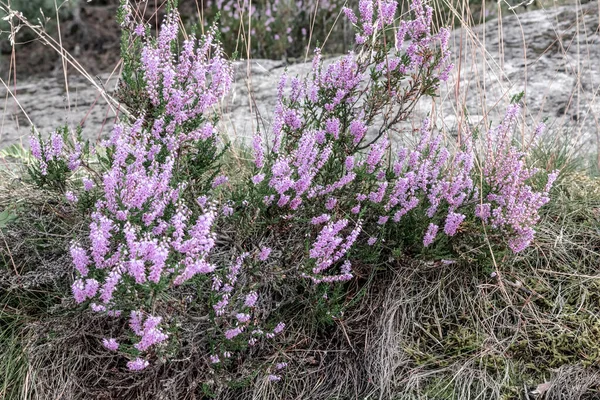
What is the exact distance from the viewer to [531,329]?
2607mm

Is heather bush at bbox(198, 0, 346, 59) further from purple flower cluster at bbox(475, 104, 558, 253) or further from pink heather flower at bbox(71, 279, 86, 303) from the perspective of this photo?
pink heather flower at bbox(71, 279, 86, 303)

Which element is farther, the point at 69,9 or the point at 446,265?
the point at 69,9

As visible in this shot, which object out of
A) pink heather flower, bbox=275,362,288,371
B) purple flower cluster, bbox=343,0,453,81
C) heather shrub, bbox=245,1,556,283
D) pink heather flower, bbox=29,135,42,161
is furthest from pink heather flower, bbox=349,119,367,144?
pink heather flower, bbox=29,135,42,161

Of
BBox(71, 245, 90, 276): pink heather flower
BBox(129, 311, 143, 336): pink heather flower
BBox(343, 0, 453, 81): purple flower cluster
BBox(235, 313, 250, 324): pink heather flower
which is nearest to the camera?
BBox(71, 245, 90, 276): pink heather flower

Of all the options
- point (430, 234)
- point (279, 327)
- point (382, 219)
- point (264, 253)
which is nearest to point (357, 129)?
point (382, 219)

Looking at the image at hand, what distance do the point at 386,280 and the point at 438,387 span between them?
46cm

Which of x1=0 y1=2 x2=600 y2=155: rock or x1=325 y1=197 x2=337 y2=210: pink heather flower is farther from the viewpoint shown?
x1=0 y1=2 x2=600 y2=155: rock

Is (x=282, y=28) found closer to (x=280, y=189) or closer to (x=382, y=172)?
(x=382, y=172)

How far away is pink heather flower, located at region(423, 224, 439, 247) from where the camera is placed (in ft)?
8.01

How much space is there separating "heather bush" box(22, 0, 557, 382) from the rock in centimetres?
116

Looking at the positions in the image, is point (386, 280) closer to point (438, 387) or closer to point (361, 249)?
point (361, 249)

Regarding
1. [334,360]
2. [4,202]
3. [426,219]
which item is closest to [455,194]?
[426,219]

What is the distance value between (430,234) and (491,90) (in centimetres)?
234

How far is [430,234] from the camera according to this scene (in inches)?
97.3
